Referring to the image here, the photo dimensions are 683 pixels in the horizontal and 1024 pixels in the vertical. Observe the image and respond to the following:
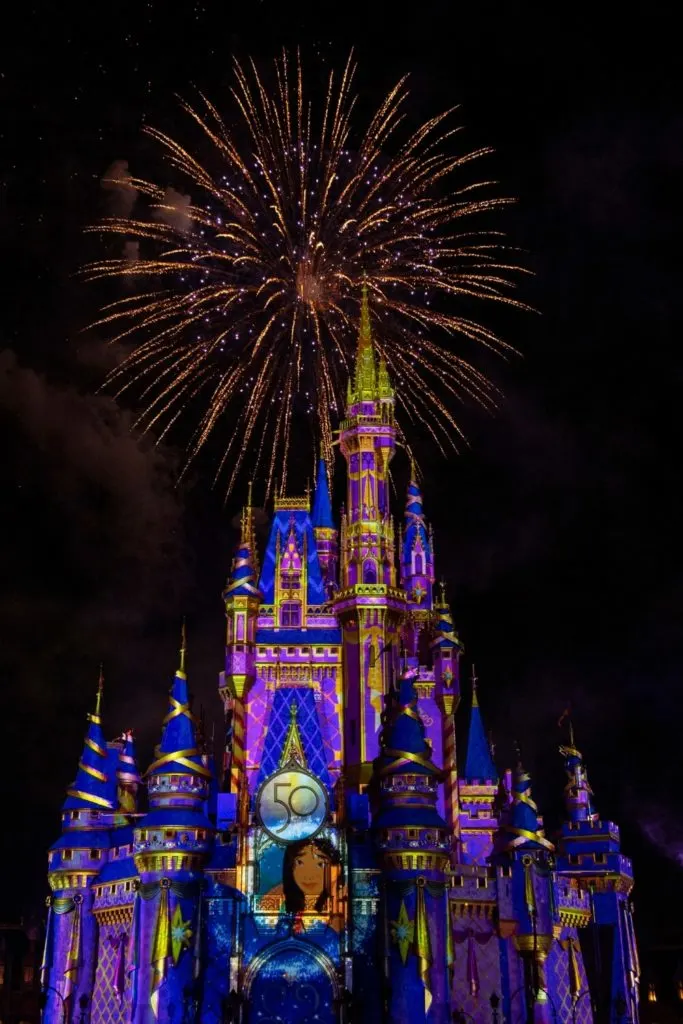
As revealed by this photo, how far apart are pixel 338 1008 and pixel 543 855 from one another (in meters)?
12.4

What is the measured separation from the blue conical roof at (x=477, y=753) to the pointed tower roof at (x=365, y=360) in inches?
820

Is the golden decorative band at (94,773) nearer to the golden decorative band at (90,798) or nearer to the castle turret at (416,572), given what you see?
the golden decorative band at (90,798)

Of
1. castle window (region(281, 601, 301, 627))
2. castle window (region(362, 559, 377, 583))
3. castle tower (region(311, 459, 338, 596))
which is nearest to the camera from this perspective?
castle window (region(362, 559, 377, 583))

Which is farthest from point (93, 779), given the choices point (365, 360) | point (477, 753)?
point (365, 360)

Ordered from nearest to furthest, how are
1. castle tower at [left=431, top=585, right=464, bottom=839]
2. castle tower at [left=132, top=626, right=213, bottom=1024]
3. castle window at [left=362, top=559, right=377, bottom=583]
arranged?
castle tower at [left=132, top=626, right=213, bottom=1024]
castle window at [left=362, top=559, right=377, bottom=583]
castle tower at [left=431, top=585, right=464, bottom=839]

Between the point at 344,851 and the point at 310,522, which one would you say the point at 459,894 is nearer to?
the point at 344,851

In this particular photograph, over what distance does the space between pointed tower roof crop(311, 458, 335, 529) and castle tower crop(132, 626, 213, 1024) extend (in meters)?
19.0

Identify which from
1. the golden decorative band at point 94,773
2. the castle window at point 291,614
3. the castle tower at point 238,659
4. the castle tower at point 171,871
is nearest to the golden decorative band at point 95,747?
the golden decorative band at point 94,773

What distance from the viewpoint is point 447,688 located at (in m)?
70.1

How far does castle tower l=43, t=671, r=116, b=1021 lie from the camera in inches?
2275

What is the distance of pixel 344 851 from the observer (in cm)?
5744

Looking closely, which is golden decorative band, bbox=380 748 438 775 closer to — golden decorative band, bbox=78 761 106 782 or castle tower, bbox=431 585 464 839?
castle tower, bbox=431 585 464 839

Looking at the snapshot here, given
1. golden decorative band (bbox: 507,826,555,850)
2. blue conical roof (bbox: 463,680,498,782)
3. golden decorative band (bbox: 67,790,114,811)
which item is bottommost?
golden decorative band (bbox: 507,826,555,850)

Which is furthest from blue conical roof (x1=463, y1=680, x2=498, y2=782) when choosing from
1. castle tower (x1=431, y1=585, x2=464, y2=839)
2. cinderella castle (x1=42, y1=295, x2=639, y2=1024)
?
castle tower (x1=431, y1=585, x2=464, y2=839)
